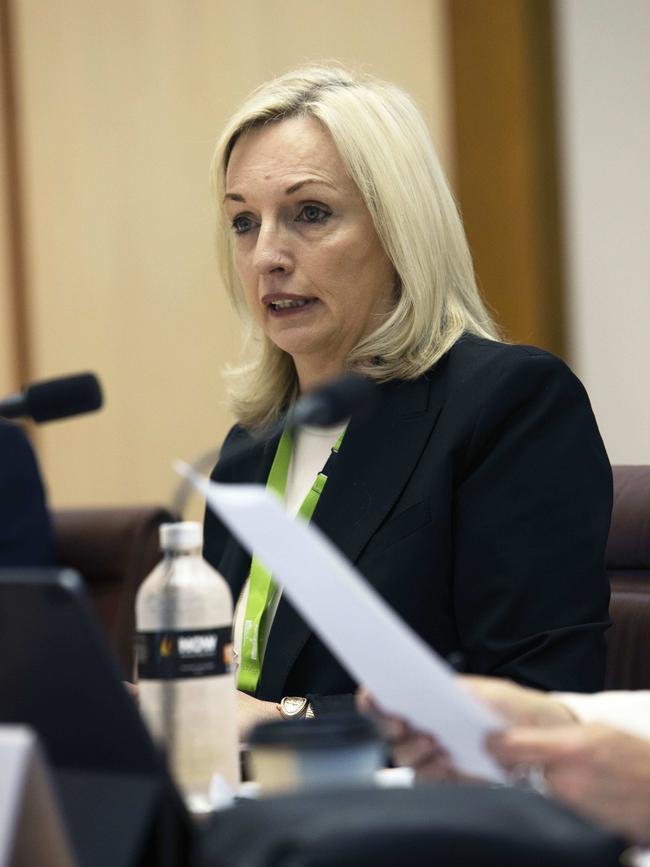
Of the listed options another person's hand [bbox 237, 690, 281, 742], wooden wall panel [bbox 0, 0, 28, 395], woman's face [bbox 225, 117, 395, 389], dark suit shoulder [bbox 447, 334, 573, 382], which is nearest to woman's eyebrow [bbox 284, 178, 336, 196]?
woman's face [bbox 225, 117, 395, 389]

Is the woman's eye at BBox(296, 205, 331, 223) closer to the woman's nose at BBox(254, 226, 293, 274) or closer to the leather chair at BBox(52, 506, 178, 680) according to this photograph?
the woman's nose at BBox(254, 226, 293, 274)

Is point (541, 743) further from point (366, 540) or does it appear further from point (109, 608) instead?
point (109, 608)

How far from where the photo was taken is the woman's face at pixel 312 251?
7.08ft

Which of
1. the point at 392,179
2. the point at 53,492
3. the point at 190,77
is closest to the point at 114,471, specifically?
the point at 53,492

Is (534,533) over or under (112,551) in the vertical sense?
over

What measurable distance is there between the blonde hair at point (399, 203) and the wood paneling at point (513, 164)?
146 centimetres

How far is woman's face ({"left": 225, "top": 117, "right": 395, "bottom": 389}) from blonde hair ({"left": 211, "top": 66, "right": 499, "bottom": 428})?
0.10 feet

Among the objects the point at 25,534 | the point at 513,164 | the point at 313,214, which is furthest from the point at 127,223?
the point at 25,534

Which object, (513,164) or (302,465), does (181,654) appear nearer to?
(302,465)

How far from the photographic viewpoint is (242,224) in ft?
7.50

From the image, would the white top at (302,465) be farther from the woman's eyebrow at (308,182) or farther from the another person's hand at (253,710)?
the woman's eyebrow at (308,182)

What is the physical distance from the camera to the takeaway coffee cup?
85 cm

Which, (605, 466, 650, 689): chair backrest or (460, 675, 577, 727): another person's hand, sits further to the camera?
(605, 466, 650, 689): chair backrest

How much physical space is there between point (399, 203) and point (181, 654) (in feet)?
3.82
